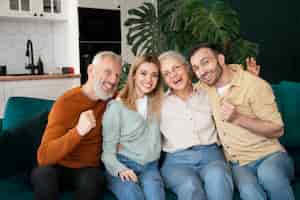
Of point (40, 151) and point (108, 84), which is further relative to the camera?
point (108, 84)

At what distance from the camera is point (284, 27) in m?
5.46

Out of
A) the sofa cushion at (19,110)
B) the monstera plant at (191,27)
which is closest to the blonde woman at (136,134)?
the sofa cushion at (19,110)

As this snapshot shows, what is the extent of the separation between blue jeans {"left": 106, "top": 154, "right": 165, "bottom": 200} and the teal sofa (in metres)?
0.07

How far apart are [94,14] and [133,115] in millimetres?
3412

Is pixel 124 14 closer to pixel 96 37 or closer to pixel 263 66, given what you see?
pixel 96 37

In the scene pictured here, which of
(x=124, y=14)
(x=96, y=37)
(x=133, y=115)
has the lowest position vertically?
(x=133, y=115)

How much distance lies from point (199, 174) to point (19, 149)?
98 centimetres

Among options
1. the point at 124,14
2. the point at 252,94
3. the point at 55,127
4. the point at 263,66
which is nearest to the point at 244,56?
the point at 252,94

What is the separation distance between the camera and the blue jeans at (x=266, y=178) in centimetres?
183

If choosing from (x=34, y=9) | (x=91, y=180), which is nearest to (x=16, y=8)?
(x=34, y=9)

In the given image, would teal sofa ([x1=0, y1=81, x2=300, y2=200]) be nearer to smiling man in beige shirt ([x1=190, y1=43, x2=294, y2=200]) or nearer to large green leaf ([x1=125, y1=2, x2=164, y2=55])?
smiling man in beige shirt ([x1=190, y1=43, x2=294, y2=200])

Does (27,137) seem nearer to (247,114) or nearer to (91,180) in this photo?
(91,180)

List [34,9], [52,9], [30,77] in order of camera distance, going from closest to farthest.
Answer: [30,77] < [34,9] < [52,9]

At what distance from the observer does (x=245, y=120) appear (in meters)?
1.96
